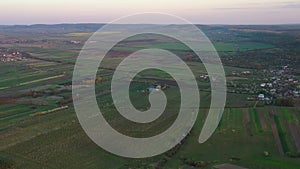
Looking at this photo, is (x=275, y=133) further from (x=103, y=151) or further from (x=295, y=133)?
(x=103, y=151)

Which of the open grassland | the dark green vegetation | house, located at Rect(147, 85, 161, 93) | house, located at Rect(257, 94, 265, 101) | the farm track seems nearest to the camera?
the open grassland

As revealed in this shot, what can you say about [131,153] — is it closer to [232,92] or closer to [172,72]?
[232,92]

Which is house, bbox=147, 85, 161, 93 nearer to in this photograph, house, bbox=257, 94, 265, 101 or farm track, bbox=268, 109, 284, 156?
house, bbox=257, 94, 265, 101

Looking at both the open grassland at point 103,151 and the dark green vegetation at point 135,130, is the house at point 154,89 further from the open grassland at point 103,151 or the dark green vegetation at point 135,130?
the open grassland at point 103,151

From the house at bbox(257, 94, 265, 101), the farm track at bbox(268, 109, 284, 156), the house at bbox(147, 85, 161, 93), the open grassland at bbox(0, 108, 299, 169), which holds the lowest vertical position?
the open grassland at bbox(0, 108, 299, 169)

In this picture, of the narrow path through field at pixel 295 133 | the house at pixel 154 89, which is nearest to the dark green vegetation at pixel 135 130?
the narrow path through field at pixel 295 133

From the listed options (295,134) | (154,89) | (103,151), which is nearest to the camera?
(103,151)

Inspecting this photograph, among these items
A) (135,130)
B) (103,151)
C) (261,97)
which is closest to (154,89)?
(261,97)

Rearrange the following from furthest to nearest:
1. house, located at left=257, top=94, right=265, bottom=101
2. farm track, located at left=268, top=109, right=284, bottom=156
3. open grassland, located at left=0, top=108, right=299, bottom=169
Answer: house, located at left=257, top=94, right=265, bottom=101
farm track, located at left=268, top=109, right=284, bottom=156
open grassland, located at left=0, top=108, right=299, bottom=169

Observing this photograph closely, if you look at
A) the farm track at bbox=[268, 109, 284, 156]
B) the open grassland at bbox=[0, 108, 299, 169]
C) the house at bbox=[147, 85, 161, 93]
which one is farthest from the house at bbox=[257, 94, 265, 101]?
the house at bbox=[147, 85, 161, 93]

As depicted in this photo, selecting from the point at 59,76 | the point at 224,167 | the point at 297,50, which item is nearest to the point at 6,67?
the point at 59,76

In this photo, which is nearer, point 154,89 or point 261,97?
point 261,97

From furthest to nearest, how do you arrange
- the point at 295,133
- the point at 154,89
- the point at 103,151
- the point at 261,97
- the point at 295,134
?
the point at 154,89 → the point at 261,97 → the point at 295,133 → the point at 295,134 → the point at 103,151
